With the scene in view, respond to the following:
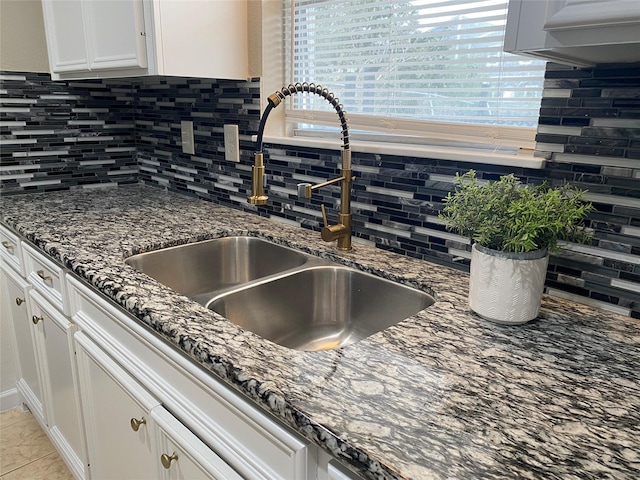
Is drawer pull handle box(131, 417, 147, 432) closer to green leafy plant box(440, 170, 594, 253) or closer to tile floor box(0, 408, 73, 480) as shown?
green leafy plant box(440, 170, 594, 253)

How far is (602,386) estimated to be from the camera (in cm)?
75

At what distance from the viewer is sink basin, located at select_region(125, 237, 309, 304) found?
147 cm

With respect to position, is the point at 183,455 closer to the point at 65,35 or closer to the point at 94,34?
the point at 94,34

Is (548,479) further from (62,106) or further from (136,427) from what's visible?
(62,106)

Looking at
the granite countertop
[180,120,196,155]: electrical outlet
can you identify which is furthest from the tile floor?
[180,120,196,155]: electrical outlet

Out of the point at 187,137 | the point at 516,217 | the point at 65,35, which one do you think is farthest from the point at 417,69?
the point at 65,35

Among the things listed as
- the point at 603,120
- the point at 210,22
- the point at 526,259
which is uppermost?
the point at 210,22

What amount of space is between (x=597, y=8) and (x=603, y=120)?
401 mm

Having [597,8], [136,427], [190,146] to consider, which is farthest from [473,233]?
[190,146]

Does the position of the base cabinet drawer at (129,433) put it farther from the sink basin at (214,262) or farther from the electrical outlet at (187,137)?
the electrical outlet at (187,137)

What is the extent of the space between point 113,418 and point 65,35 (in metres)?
1.47

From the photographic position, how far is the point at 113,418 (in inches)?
50.4

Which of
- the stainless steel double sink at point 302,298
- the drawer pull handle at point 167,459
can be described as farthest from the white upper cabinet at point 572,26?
the drawer pull handle at point 167,459

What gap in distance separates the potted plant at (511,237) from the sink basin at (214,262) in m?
0.60
